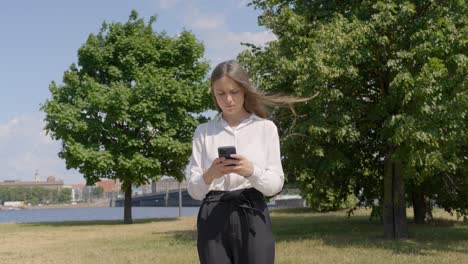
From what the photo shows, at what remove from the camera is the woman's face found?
3873 millimetres

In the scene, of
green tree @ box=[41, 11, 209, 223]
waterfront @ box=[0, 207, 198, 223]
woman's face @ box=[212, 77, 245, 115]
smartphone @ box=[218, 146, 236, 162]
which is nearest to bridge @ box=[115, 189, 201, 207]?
waterfront @ box=[0, 207, 198, 223]

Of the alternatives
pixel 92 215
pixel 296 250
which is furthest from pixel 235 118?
pixel 92 215

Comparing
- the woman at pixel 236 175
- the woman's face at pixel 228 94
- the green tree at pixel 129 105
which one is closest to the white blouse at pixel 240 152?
the woman at pixel 236 175

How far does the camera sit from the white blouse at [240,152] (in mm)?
3803

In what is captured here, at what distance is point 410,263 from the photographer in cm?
1442

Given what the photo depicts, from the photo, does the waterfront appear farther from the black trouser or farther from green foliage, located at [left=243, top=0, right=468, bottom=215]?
the black trouser

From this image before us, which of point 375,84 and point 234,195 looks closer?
point 234,195

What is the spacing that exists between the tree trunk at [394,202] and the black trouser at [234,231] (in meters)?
18.2

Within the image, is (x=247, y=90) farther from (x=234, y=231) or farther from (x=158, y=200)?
(x=158, y=200)

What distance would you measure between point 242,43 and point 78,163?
19321mm

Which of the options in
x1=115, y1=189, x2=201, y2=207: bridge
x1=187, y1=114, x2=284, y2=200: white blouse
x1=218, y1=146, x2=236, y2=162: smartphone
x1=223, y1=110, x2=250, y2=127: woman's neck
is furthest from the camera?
x1=115, y1=189, x2=201, y2=207: bridge

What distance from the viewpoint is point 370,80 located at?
21391 mm

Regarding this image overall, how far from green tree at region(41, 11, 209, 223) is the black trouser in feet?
111

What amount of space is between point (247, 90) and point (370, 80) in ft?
59.7
